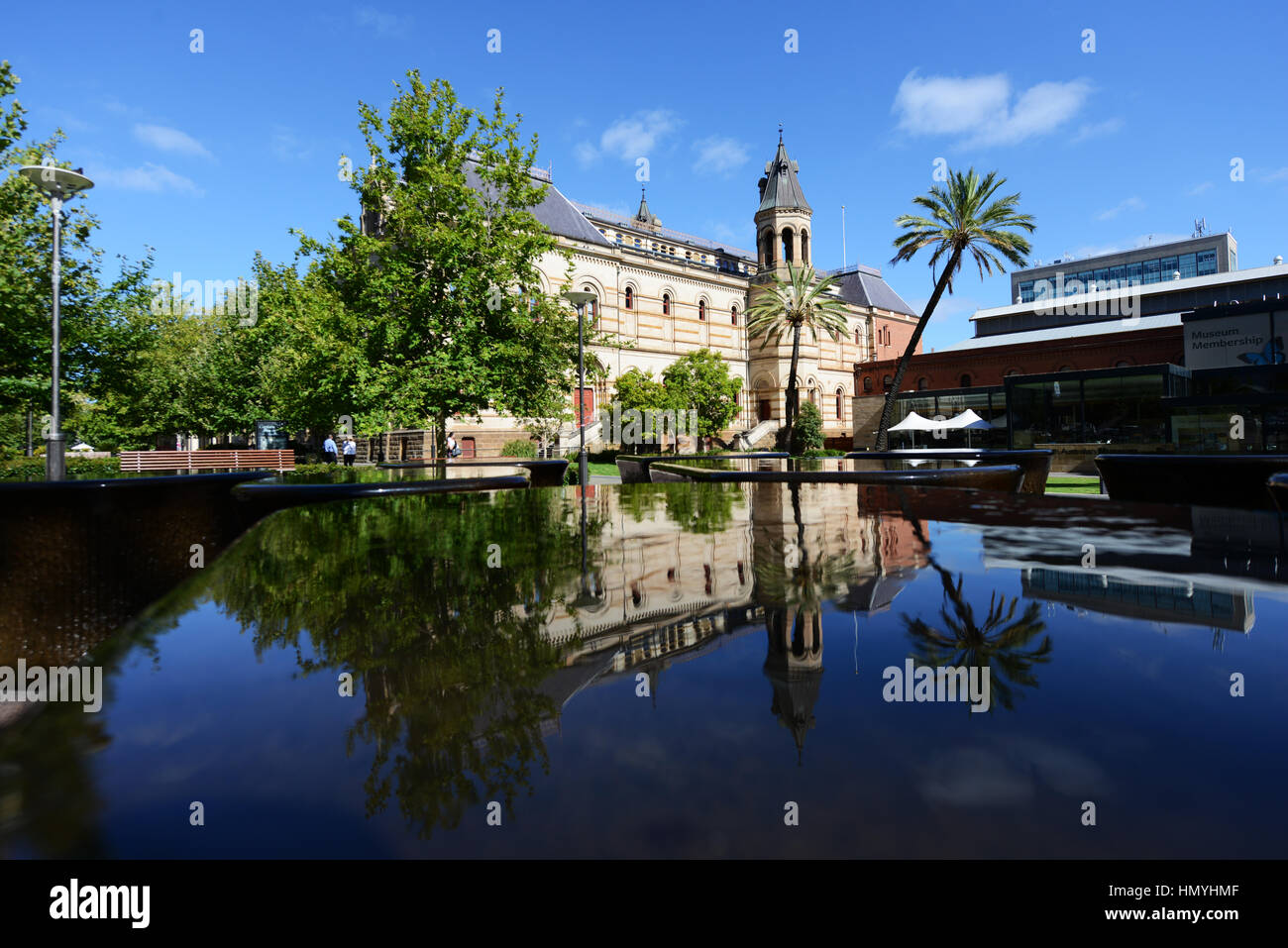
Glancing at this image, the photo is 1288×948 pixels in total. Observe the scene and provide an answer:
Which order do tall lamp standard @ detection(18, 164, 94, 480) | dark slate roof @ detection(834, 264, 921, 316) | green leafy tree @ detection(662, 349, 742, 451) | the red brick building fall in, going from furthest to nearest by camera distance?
dark slate roof @ detection(834, 264, 921, 316) → green leafy tree @ detection(662, 349, 742, 451) → the red brick building → tall lamp standard @ detection(18, 164, 94, 480)

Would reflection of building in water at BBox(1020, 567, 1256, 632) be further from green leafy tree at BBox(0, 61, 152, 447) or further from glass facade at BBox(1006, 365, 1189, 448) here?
glass facade at BBox(1006, 365, 1189, 448)

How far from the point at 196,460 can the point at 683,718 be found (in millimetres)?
26830

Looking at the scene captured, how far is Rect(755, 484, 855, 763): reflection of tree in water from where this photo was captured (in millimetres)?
1497

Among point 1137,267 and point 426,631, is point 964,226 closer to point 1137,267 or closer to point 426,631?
point 426,631

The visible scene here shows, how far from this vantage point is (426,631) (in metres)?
2.08

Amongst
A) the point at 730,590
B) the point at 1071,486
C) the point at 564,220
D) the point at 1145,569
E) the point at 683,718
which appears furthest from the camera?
the point at 564,220

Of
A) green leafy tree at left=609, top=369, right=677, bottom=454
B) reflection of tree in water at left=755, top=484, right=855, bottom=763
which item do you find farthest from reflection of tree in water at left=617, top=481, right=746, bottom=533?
green leafy tree at left=609, top=369, right=677, bottom=454

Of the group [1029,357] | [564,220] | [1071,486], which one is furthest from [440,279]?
[1029,357]

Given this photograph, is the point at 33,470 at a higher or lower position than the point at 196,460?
lower

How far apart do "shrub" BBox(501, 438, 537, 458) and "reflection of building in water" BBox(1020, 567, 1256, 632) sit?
32332mm

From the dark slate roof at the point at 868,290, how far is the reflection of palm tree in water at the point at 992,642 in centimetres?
6633

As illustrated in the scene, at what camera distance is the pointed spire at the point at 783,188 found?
2031 inches

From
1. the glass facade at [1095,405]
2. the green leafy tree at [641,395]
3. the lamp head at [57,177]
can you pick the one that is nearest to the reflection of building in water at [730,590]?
the lamp head at [57,177]

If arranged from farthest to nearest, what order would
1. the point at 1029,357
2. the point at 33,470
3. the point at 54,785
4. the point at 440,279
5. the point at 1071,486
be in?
the point at 1029,357 < the point at 1071,486 < the point at 440,279 < the point at 33,470 < the point at 54,785
